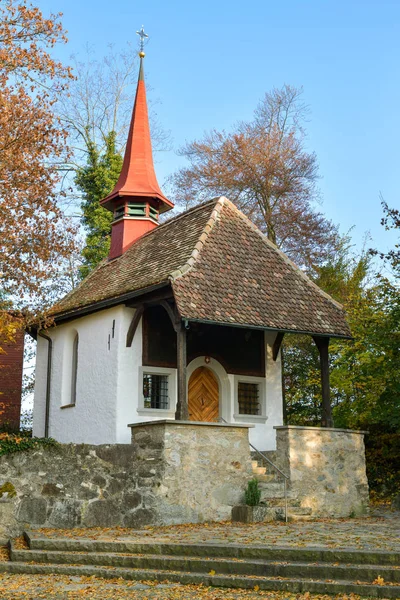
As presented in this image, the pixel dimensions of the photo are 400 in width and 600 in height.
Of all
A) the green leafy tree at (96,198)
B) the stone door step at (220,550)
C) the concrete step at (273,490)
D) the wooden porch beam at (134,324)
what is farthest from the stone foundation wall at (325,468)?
the green leafy tree at (96,198)

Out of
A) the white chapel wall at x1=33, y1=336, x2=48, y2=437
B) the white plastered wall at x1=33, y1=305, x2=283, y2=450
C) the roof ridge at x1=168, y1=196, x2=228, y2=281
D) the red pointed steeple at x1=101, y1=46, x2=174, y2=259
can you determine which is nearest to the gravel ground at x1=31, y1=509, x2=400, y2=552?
the white plastered wall at x1=33, y1=305, x2=283, y2=450

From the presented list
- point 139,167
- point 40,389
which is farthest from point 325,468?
point 139,167

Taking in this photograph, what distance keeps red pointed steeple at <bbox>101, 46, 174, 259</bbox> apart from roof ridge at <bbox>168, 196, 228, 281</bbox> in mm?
2907

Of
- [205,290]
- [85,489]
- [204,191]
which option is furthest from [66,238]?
[204,191]

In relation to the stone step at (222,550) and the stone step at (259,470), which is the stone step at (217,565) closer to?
the stone step at (222,550)

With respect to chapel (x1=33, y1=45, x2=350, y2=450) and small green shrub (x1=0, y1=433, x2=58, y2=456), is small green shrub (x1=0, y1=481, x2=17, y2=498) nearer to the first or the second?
small green shrub (x1=0, y1=433, x2=58, y2=456)

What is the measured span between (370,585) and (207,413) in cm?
918

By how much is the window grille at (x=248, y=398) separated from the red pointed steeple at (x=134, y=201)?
537cm

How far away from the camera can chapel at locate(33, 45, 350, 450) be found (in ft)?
47.3

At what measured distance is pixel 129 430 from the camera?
14945mm

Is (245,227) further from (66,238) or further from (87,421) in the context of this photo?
(87,421)

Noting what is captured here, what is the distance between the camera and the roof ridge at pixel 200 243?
45.8ft

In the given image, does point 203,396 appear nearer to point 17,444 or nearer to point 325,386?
point 325,386

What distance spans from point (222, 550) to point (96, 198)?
1884 cm
